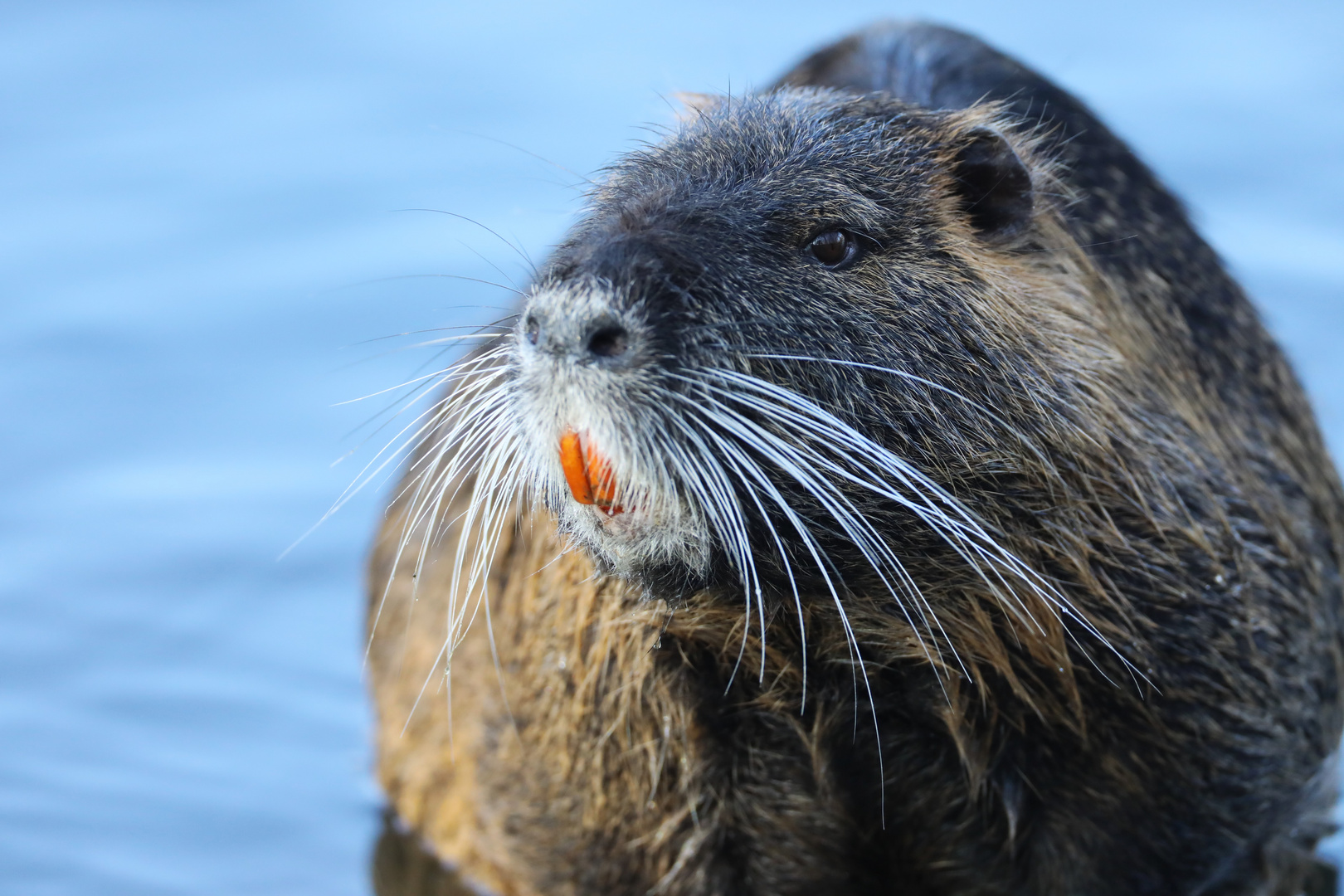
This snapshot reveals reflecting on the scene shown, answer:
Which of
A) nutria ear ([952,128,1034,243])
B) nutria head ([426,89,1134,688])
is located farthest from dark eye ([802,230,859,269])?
nutria ear ([952,128,1034,243])

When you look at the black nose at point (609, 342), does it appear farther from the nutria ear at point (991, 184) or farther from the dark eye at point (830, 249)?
the nutria ear at point (991, 184)

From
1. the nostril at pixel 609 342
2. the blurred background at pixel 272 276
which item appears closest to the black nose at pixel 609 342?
the nostril at pixel 609 342

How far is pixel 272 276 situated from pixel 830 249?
4797 millimetres

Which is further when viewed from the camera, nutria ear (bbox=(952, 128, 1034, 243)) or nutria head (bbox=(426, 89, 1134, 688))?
nutria ear (bbox=(952, 128, 1034, 243))

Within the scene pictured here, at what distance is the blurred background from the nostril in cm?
267

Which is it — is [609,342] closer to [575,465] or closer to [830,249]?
[575,465]

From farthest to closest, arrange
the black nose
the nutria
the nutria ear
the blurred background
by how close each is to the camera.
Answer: the blurred background → the nutria ear → the nutria → the black nose

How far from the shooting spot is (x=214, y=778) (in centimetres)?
625

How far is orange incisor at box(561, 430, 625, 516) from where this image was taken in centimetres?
341

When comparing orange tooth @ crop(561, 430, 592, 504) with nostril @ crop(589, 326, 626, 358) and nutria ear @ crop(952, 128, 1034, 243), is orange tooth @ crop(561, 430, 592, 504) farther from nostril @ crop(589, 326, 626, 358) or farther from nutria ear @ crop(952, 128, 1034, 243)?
nutria ear @ crop(952, 128, 1034, 243)

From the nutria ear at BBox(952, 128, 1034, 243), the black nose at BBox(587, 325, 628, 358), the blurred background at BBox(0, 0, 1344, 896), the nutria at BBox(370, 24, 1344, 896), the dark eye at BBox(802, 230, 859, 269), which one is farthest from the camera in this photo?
the blurred background at BBox(0, 0, 1344, 896)

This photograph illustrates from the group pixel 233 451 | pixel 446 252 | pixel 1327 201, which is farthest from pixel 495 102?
pixel 1327 201

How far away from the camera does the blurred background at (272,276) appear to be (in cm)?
628

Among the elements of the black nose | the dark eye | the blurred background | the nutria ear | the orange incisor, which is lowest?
the orange incisor
